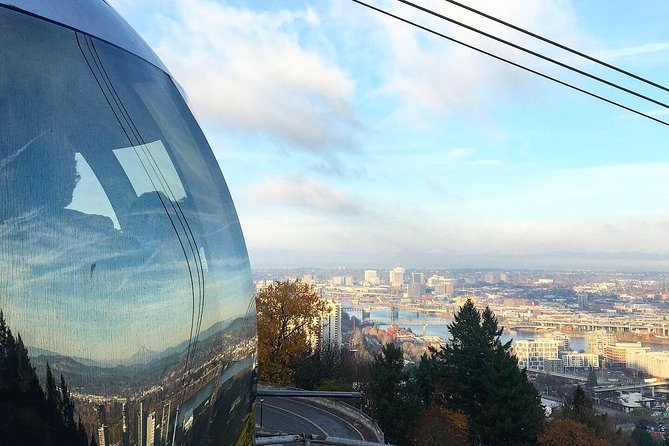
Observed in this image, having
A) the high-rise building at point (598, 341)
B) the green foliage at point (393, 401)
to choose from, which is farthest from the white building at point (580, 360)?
the green foliage at point (393, 401)

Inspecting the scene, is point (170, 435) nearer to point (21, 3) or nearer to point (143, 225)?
point (143, 225)

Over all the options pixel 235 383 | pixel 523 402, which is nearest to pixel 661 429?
pixel 523 402

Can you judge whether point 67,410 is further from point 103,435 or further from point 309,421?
point 309,421

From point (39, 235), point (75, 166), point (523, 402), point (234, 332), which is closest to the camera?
point (39, 235)

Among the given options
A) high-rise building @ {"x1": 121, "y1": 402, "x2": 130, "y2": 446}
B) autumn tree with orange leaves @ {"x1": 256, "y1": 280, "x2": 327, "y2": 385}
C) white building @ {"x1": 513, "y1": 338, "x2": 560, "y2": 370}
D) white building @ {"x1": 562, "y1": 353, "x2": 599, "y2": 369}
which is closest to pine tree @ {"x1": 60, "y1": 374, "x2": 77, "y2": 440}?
high-rise building @ {"x1": 121, "y1": 402, "x2": 130, "y2": 446}

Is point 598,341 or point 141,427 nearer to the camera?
point 141,427

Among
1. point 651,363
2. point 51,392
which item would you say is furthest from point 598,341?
point 51,392

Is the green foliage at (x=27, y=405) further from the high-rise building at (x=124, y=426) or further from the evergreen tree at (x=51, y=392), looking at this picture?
the high-rise building at (x=124, y=426)
